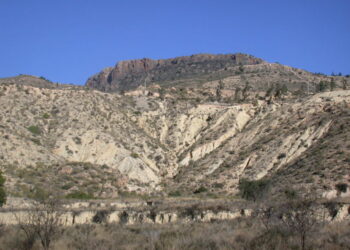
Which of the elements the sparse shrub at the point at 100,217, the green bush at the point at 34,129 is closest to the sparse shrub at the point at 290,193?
the sparse shrub at the point at 100,217

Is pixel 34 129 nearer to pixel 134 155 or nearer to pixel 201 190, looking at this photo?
pixel 134 155

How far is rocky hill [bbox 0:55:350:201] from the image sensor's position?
49781mm

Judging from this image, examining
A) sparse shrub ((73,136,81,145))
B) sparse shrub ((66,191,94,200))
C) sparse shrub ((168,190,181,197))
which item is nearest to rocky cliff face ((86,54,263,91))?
sparse shrub ((73,136,81,145))

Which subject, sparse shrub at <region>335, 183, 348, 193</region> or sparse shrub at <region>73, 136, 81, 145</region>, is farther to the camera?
sparse shrub at <region>73, 136, 81, 145</region>

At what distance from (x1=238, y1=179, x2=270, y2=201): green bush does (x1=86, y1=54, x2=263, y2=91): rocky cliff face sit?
83942 millimetres

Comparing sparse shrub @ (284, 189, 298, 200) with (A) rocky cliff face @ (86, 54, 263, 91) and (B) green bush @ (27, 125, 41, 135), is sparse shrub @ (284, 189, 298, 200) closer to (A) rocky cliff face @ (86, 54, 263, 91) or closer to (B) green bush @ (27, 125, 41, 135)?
(B) green bush @ (27, 125, 41, 135)

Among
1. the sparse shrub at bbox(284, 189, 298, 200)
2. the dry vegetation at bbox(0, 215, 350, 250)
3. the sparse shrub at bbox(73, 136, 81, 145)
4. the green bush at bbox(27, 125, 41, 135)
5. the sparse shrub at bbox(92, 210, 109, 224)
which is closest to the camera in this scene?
the dry vegetation at bbox(0, 215, 350, 250)

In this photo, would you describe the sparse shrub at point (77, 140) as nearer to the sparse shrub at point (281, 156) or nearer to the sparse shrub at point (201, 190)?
the sparse shrub at point (201, 190)

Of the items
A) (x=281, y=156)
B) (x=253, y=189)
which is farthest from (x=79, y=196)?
(x=281, y=156)

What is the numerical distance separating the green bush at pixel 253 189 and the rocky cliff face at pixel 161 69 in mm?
83942

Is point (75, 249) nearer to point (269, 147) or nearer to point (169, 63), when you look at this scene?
point (269, 147)

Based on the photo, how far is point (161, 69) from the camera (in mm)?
165125

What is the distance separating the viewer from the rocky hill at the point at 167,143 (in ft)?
163

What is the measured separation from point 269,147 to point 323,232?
40323mm
